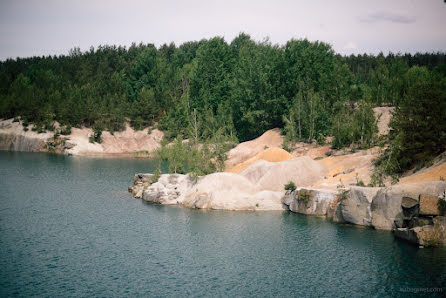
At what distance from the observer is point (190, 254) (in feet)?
153

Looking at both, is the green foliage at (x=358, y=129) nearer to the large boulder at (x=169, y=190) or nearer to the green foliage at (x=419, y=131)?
the green foliage at (x=419, y=131)

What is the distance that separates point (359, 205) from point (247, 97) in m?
67.3

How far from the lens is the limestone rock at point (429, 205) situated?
48.0 metres

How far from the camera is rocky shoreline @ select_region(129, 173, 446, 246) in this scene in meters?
48.5

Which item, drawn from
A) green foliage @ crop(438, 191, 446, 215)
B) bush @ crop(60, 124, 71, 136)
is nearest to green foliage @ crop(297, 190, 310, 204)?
green foliage @ crop(438, 191, 446, 215)

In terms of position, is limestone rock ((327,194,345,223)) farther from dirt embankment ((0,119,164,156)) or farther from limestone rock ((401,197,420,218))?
dirt embankment ((0,119,164,156))

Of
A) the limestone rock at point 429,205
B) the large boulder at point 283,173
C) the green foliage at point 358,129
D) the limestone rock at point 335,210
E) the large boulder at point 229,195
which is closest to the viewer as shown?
the limestone rock at point 429,205

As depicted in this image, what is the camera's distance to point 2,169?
94.7 m

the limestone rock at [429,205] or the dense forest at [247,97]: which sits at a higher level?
the dense forest at [247,97]

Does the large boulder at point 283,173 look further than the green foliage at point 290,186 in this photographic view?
Yes

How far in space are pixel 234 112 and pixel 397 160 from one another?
64204 mm

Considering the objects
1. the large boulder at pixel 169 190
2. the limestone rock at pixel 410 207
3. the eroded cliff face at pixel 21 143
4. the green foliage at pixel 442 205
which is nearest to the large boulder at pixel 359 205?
the limestone rock at pixel 410 207

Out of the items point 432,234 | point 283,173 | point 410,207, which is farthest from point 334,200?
point 432,234

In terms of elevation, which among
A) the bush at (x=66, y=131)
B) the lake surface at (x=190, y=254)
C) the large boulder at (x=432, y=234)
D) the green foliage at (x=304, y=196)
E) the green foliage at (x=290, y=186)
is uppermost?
the bush at (x=66, y=131)
